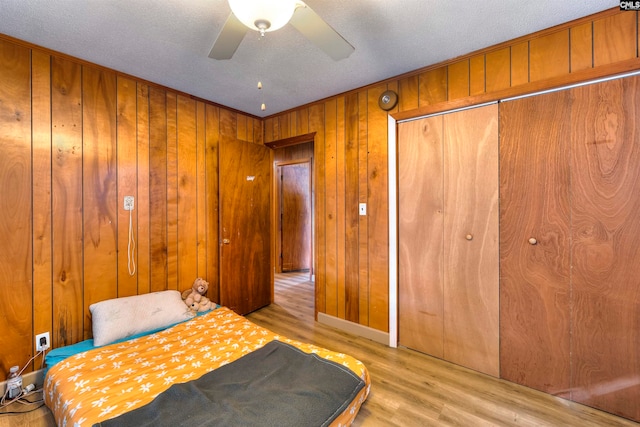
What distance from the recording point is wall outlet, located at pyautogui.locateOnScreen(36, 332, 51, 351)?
1.97 metres

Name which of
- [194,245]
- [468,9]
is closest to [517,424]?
[468,9]

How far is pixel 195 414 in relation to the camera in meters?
1.24

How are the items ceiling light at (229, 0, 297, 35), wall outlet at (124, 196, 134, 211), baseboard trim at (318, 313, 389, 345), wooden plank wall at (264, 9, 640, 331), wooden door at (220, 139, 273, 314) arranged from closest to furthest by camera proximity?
ceiling light at (229, 0, 297, 35), wooden plank wall at (264, 9, 640, 331), wall outlet at (124, 196, 134, 211), baseboard trim at (318, 313, 389, 345), wooden door at (220, 139, 273, 314)

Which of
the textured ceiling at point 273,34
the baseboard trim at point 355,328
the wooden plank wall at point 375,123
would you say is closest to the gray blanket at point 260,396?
the baseboard trim at point 355,328

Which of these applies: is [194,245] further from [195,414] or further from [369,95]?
[369,95]

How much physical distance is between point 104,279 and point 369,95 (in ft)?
9.42

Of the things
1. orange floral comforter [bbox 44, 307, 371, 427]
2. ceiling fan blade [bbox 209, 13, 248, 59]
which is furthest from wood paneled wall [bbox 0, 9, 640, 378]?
ceiling fan blade [bbox 209, 13, 248, 59]

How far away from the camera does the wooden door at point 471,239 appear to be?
2.05m

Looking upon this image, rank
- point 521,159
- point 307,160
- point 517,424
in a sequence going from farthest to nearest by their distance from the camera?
point 307,160
point 521,159
point 517,424

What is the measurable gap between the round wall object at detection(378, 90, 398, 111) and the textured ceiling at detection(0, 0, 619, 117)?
0.50 feet

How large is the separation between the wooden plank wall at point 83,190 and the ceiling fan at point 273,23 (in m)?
1.38

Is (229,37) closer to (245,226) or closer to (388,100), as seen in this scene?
(388,100)

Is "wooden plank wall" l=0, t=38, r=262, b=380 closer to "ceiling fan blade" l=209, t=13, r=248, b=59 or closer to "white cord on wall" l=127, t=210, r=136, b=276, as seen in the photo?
"white cord on wall" l=127, t=210, r=136, b=276

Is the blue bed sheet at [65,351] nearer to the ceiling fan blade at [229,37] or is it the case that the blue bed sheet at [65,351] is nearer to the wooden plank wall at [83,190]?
the wooden plank wall at [83,190]
